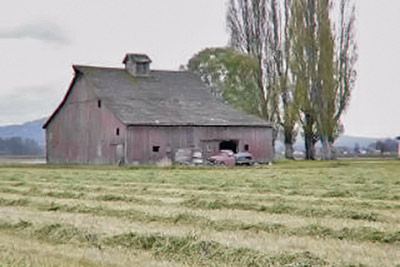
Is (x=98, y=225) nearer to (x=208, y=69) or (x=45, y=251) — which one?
(x=45, y=251)

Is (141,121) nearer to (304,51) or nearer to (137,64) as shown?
(137,64)

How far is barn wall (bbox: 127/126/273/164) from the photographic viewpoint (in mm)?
45406

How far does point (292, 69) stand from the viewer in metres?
55.8

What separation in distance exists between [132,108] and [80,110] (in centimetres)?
637

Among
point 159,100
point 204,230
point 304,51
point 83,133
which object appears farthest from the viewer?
point 304,51

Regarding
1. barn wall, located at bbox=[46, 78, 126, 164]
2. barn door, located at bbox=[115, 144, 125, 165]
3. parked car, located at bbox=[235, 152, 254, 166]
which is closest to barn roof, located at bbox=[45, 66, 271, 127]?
barn wall, located at bbox=[46, 78, 126, 164]

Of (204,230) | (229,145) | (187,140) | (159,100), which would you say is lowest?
(204,230)

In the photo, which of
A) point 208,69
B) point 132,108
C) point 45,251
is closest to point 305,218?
point 45,251

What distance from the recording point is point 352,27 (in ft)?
185

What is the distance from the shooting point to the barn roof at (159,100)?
1853 inches

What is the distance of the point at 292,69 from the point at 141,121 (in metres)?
18.0

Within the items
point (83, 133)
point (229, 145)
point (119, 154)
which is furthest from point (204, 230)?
point (83, 133)

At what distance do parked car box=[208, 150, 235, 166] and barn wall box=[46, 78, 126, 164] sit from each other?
7.32 m

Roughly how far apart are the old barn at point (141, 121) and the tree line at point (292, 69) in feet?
20.1
